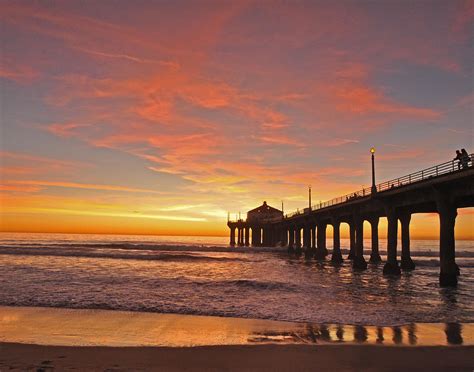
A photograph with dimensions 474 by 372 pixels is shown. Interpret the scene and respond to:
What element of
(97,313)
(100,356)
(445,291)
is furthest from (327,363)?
(445,291)

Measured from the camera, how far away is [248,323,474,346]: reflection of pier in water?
10.2m

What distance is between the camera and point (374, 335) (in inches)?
431

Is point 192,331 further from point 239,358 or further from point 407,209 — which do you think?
point 407,209

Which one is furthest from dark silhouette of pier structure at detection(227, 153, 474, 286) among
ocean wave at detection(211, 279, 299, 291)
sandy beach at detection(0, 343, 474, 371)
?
sandy beach at detection(0, 343, 474, 371)

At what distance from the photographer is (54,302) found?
15930mm

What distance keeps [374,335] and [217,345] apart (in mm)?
4504

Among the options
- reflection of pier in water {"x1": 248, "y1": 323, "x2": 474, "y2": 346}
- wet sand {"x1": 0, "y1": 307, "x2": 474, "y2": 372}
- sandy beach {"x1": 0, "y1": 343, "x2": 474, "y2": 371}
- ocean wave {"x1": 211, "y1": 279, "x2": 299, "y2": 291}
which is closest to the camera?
sandy beach {"x1": 0, "y1": 343, "x2": 474, "y2": 371}

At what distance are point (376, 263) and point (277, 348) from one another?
43298 mm

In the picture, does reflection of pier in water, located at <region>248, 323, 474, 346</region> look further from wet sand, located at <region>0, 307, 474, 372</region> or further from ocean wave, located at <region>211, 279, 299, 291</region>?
ocean wave, located at <region>211, 279, 299, 291</region>

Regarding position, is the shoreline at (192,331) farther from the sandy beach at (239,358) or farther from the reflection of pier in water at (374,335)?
the sandy beach at (239,358)

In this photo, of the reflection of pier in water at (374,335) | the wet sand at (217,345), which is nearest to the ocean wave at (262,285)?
the wet sand at (217,345)

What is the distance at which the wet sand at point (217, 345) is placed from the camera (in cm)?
805

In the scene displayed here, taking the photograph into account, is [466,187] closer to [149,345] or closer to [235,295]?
[235,295]

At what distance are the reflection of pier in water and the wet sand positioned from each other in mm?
26
